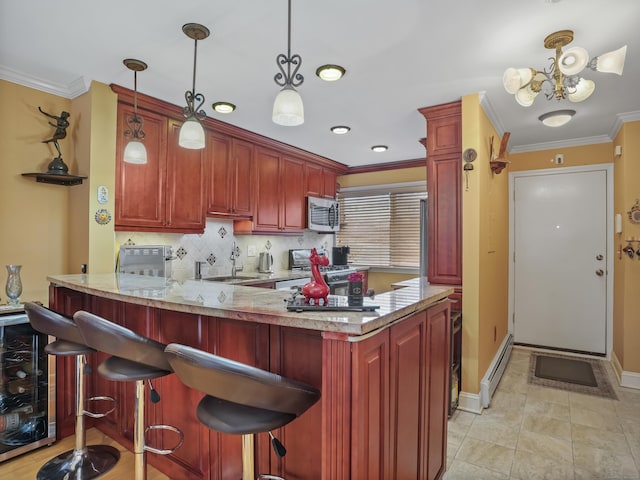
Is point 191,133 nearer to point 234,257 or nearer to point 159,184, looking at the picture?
point 159,184

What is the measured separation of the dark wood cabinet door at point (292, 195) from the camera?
433 centimetres

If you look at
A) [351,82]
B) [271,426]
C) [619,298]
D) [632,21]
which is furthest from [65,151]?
[619,298]

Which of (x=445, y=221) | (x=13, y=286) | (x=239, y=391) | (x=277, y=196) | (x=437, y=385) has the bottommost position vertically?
(x=437, y=385)

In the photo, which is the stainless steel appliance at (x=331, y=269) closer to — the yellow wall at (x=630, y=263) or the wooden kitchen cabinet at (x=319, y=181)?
the wooden kitchen cabinet at (x=319, y=181)

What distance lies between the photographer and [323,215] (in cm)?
490

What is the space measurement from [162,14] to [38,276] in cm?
200

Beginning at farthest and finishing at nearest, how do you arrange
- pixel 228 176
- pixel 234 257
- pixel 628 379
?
pixel 234 257
pixel 228 176
pixel 628 379

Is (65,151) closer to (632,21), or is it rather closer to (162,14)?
(162,14)

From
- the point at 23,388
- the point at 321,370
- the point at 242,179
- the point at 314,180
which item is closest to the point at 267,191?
the point at 242,179

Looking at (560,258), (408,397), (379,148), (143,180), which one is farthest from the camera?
(379,148)

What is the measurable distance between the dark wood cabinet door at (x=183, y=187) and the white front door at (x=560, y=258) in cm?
360

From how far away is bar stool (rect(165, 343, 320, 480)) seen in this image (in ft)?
3.28

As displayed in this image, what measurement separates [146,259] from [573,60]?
3176 millimetres

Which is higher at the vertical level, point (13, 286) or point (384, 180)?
point (384, 180)
